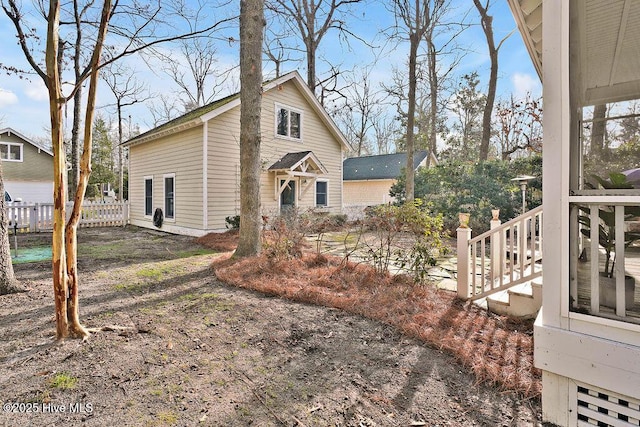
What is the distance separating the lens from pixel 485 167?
1151 cm

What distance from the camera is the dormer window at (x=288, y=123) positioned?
503 inches

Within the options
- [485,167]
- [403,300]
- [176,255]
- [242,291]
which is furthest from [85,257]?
[485,167]

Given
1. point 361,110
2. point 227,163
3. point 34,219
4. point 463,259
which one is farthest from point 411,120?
point 361,110

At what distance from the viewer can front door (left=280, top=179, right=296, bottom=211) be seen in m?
12.7

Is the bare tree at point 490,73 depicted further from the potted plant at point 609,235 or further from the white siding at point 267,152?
the potted plant at point 609,235

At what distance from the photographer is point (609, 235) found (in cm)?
206

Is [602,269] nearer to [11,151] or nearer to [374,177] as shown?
[374,177]

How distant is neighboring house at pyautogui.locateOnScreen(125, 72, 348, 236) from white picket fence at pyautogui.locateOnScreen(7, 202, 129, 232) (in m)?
0.58

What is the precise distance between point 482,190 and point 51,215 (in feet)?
54.2

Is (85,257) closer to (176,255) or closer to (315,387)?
(176,255)

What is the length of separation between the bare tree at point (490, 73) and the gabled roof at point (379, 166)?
841 cm

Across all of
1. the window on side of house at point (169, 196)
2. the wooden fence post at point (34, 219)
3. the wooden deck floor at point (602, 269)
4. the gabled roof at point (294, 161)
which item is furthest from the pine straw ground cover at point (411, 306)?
the wooden fence post at point (34, 219)

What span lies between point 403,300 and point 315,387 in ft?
6.89

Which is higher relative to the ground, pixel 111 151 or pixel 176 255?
pixel 111 151
